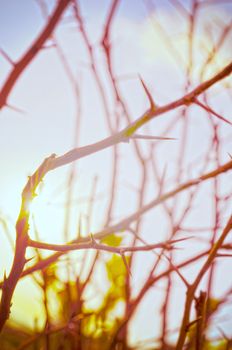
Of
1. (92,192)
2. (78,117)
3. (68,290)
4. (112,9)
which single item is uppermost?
(78,117)

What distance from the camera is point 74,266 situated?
1.94 metres

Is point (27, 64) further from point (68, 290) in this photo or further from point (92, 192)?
point (68, 290)

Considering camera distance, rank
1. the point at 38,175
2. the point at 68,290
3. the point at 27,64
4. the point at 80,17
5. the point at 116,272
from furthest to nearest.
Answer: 1. the point at 116,272
2. the point at 68,290
3. the point at 80,17
4. the point at 27,64
5. the point at 38,175

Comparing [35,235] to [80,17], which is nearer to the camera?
[35,235]

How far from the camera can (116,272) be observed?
7.45 ft

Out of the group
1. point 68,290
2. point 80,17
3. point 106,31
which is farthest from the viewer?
point 68,290

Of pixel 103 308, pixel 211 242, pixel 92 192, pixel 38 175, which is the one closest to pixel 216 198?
pixel 211 242

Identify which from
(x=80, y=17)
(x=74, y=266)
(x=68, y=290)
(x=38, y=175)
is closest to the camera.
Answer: (x=38, y=175)

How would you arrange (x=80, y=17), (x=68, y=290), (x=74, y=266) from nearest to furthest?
(x=80, y=17) → (x=74, y=266) → (x=68, y=290)

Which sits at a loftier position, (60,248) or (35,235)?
(35,235)

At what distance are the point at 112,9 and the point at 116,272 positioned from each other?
161 cm

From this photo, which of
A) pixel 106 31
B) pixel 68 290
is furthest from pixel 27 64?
pixel 68 290

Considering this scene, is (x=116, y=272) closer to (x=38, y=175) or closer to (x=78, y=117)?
(x=78, y=117)

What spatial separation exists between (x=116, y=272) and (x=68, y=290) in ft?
1.14
